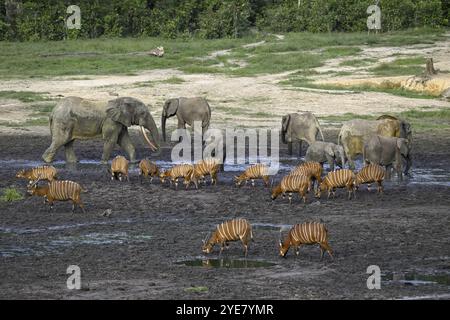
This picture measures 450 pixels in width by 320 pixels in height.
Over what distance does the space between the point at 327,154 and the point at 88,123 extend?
500cm

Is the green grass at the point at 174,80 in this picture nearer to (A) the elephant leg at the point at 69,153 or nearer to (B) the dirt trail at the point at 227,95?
(B) the dirt trail at the point at 227,95

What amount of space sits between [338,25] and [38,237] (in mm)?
36062

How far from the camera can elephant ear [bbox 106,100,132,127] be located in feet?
75.5

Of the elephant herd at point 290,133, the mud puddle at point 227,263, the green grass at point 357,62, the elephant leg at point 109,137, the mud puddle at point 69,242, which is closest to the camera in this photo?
the mud puddle at point 227,263

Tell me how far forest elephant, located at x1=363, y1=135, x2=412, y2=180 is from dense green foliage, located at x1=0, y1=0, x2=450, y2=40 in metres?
27.3

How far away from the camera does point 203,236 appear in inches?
634

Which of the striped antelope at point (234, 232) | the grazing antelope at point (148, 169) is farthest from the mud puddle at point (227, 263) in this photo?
the grazing antelope at point (148, 169)

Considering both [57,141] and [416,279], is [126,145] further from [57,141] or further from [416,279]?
[416,279]

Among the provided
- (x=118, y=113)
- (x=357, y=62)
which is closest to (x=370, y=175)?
(x=118, y=113)

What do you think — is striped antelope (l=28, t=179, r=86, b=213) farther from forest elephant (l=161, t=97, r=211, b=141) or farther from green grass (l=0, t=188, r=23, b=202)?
A: forest elephant (l=161, t=97, r=211, b=141)

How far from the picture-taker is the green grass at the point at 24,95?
3094 centimetres

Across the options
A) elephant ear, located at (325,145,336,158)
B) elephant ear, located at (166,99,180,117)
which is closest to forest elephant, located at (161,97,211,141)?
elephant ear, located at (166,99,180,117)

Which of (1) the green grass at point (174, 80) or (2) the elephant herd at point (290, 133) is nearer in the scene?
(2) the elephant herd at point (290, 133)

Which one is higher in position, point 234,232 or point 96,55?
point 96,55
